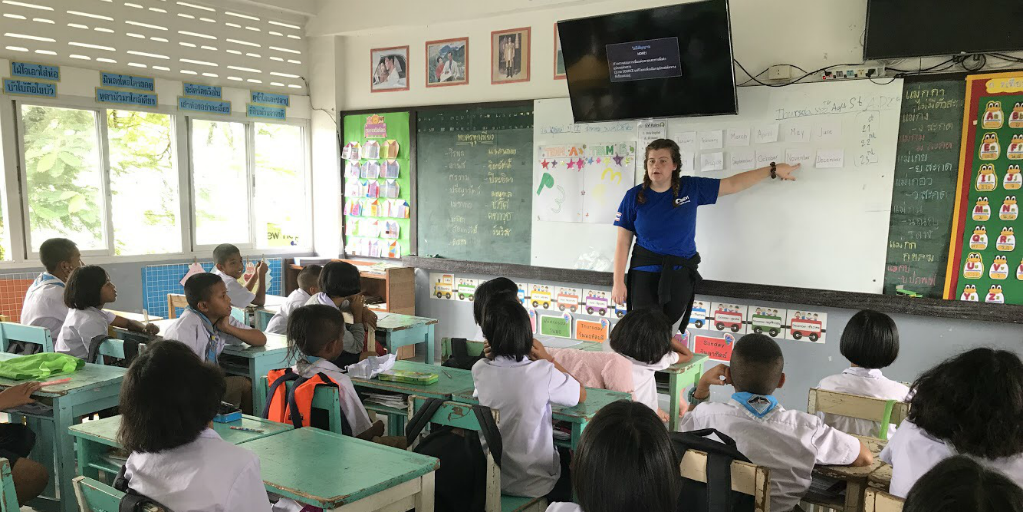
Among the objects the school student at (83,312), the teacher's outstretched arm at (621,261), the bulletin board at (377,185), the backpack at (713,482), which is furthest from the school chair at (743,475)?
the bulletin board at (377,185)

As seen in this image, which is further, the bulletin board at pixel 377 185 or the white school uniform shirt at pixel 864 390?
the bulletin board at pixel 377 185

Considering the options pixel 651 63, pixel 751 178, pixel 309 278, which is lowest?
pixel 309 278

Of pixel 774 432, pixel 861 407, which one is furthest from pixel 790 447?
pixel 861 407

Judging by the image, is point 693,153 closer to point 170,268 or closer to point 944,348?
point 944,348

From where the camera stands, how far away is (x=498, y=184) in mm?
5344

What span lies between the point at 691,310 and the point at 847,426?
185 centimetres

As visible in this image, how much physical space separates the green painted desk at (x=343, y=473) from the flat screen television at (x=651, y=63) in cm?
307

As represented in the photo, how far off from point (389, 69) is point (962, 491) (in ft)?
18.3

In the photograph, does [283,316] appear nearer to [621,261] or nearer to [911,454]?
[621,261]

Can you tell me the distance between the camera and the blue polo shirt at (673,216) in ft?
13.4

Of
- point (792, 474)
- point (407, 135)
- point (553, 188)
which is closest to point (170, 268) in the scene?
point (407, 135)

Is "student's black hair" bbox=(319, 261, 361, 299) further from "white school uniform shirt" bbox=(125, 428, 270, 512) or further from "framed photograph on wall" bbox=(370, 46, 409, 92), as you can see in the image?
"framed photograph on wall" bbox=(370, 46, 409, 92)

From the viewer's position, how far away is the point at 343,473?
1.74m

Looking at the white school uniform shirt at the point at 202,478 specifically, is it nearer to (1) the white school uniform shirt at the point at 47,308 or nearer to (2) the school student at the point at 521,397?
(2) the school student at the point at 521,397
